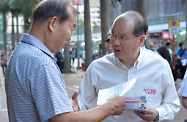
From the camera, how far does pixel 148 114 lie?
3.45 meters

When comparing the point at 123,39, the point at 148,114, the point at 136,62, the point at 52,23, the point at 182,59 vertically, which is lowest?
the point at 182,59

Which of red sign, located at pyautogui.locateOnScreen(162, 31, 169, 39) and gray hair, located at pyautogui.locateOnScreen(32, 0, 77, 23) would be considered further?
red sign, located at pyautogui.locateOnScreen(162, 31, 169, 39)

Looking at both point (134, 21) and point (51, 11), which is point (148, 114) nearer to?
point (134, 21)

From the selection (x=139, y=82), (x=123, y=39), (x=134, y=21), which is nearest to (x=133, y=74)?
(x=139, y=82)

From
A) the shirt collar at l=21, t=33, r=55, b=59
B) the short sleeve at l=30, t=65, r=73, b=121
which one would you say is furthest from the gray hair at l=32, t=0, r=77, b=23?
the short sleeve at l=30, t=65, r=73, b=121

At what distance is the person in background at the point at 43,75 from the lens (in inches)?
95.0

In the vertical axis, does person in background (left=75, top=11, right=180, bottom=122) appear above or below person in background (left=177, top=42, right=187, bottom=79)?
above

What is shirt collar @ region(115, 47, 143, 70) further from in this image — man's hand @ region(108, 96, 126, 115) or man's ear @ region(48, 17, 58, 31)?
man's ear @ region(48, 17, 58, 31)

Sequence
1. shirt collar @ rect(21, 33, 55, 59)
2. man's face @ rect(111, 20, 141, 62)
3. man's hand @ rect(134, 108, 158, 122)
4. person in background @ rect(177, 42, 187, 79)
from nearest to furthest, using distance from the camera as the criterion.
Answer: shirt collar @ rect(21, 33, 55, 59)
man's hand @ rect(134, 108, 158, 122)
man's face @ rect(111, 20, 141, 62)
person in background @ rect(177, 42, 187, 79)

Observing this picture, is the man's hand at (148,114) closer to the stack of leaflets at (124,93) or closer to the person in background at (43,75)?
the stack of leaflets at (124,93)

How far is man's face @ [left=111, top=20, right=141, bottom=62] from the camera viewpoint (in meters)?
3.57

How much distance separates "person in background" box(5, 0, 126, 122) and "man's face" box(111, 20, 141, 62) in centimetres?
94

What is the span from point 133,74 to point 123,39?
278 millimetres

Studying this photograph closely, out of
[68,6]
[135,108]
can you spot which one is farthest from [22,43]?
[135,108]
